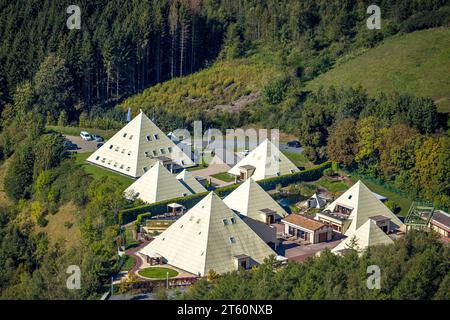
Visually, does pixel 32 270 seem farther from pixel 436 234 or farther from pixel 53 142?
pixel 436 234

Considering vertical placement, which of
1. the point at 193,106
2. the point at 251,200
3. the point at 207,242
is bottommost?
the point at 207,242

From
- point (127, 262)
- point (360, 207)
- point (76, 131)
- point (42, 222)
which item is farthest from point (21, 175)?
point (360, 207)

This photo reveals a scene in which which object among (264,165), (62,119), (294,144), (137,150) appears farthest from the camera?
(62,119)

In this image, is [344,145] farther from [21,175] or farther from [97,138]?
[21,175]

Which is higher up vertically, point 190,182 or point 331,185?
point 190,182

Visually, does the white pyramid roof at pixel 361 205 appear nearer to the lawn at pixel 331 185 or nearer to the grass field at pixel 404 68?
the lawn at pixel 331 185

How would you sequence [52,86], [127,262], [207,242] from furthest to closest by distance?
[52,86]
[127,262]
[207,242]

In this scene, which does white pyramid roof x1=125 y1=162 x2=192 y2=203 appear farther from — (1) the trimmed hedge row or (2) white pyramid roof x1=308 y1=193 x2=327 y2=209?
(2) white pyramid roof x1=308 y1=193 x2=327 y2=209
